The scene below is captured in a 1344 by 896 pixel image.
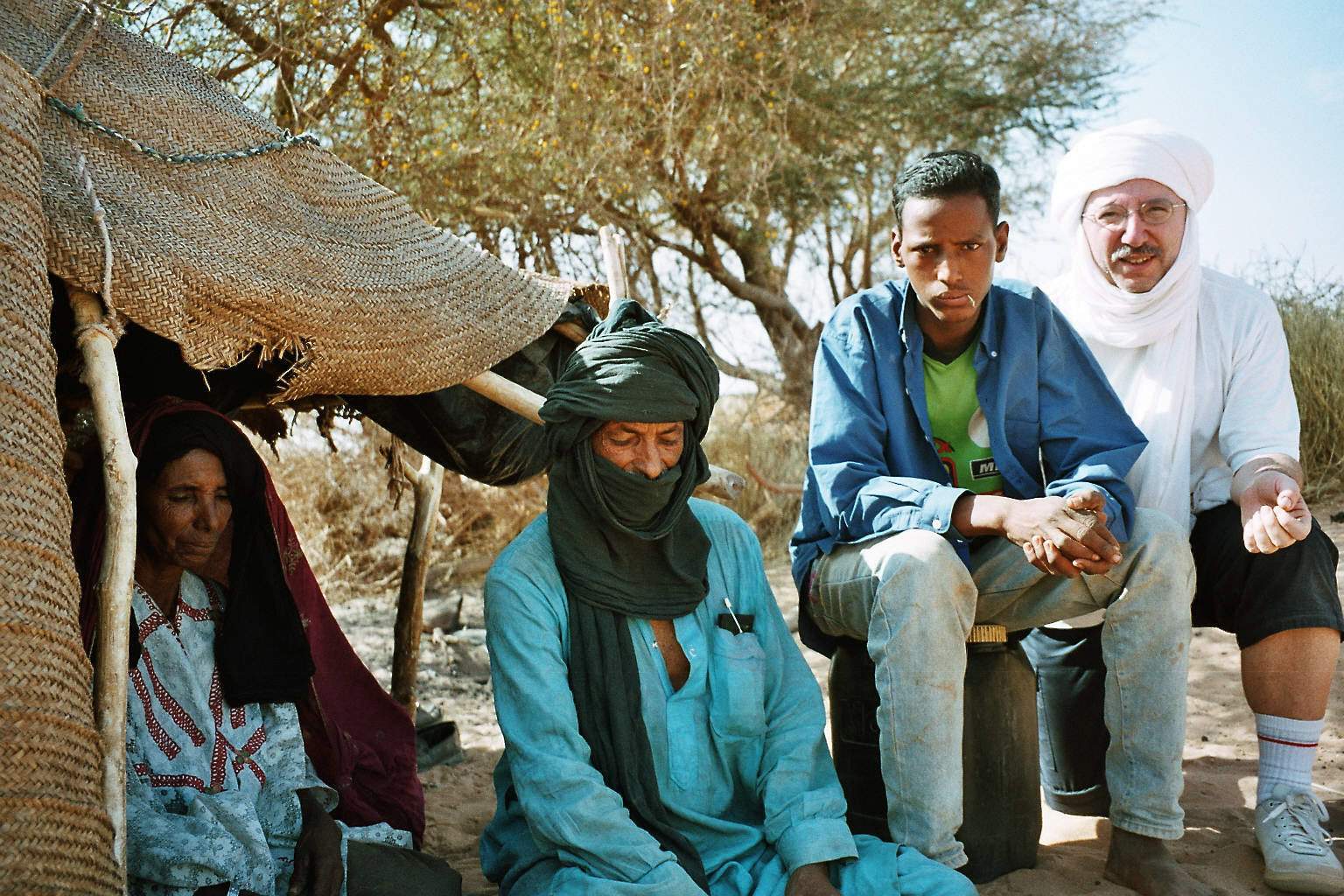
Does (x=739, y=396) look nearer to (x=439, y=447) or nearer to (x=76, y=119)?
(x=439, y=447)

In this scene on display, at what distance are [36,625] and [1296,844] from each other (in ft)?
9.71

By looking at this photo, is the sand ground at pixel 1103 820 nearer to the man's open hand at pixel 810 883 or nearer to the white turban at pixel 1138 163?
the man's open hand at pixel 810 883

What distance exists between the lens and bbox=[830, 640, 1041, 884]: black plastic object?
315 cm

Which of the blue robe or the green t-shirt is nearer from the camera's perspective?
the blue robe

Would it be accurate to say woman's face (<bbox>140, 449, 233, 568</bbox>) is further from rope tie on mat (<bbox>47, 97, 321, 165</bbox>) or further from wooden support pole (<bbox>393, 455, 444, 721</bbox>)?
wooden support pole (<bbox>393, 455, 444, 721</bbox>)

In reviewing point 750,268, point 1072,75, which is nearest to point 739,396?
point 750,268

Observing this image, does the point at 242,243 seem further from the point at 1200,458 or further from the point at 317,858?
the point at 1200,458

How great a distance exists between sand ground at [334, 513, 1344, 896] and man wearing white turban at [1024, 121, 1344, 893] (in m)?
0.16

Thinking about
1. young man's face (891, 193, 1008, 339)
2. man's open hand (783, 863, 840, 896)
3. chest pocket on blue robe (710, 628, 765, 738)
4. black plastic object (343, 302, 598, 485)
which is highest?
young man's face (891, 193, 1008, 339)

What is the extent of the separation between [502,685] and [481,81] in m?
6.77

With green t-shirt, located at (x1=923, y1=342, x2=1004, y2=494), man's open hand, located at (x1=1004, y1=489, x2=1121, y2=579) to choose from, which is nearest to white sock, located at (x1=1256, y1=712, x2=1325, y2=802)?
man's open hand, located at (x1=1004, y1=489, x2=1121, y2=579)

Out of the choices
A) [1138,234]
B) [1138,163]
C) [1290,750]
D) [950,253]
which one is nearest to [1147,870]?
[1290,750]

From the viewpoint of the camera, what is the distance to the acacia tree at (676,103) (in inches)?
301

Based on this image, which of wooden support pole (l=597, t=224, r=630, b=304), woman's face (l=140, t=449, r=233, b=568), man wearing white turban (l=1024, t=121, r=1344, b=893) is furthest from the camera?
wooden support pole (l=597, t=224, r=630, b=304)
